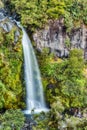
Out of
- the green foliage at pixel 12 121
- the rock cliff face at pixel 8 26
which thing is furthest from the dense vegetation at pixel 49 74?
the rock cliff face at pixel 8 26

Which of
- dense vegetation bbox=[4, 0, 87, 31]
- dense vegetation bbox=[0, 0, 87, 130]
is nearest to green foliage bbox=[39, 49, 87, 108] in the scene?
dense vegetation bbox=[0, 0, 87, 130]

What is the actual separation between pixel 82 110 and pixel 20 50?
13.5 ft

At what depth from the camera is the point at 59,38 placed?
2112 cm

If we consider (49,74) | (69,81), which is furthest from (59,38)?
(69,81)

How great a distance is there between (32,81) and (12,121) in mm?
3926

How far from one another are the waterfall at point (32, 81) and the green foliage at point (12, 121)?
2.16 metres

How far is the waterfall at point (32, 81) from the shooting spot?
18703mm

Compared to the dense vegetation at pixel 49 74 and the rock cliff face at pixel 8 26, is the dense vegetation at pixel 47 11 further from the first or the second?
the rock cliff face at pixel 8 26

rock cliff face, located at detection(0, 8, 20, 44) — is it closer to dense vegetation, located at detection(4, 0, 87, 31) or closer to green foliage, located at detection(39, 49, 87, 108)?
dense vegetation, located at detection(4, 0, 87, 31)

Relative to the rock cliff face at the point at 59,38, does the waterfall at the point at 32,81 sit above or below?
below

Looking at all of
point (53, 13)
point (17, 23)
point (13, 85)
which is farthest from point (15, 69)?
point (53, 13)

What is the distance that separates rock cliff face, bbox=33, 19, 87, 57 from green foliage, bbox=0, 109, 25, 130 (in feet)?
17.7

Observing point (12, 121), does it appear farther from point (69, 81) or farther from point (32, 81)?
point (69, 81)

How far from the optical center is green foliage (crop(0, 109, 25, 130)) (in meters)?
15.5
